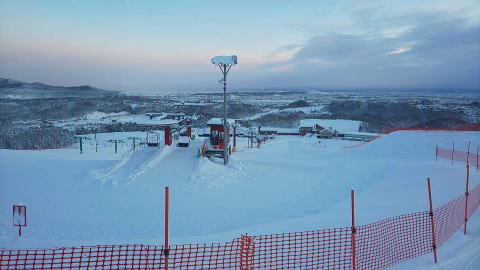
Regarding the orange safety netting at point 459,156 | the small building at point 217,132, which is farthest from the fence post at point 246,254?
the orange safety netting at point 459,156

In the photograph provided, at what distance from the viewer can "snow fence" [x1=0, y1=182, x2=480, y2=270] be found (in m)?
6.37

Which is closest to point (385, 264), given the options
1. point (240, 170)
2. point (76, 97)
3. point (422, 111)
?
point (240, 170)

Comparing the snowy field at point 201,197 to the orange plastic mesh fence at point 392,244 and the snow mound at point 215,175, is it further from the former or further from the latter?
the orange plastic mesh fence at point 392,244

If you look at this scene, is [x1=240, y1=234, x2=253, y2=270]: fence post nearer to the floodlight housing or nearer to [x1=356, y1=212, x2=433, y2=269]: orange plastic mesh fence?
[x1=356, y1=212, x2=433, y2=269]: orange plastic mesh fence

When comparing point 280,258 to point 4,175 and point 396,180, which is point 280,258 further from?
point 4,175

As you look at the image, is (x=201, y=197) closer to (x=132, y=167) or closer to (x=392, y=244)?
(x=132, y=167)

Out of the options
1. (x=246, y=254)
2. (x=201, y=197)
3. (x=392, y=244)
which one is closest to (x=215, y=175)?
(x=201, y=197)

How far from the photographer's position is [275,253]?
6785 millimetres

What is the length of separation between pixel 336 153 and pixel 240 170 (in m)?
12.4

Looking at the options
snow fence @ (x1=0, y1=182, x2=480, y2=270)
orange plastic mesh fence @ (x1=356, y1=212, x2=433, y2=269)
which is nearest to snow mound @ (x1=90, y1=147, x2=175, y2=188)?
snow fence @ (x1=0, y1=182, x2=480, y2=270)

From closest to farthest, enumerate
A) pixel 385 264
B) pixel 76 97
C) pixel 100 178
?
pixel 385 264 → pixel 100 178 → pixel 76 97

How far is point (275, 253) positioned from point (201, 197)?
9.46m

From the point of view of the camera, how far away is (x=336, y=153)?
2903 centimetres

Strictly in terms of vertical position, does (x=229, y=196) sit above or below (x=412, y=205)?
below
